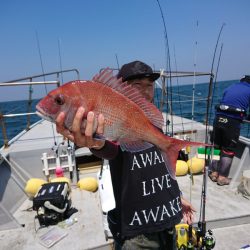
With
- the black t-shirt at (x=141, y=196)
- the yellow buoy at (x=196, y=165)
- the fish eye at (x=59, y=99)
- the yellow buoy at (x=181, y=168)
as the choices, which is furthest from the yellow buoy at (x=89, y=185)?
the fish eye at (x=59, y=99)

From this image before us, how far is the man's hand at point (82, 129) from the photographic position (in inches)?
56.1

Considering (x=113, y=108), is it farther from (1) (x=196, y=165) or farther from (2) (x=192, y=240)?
(1) (x=196, y=165)

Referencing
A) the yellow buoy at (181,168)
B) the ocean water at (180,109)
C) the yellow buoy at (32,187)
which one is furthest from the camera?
the ocean water at (180,109)

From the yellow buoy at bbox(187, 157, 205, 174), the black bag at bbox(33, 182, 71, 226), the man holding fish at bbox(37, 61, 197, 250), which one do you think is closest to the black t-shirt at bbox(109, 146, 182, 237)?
the man holding fish at bbox(37, 61, 197, 250)

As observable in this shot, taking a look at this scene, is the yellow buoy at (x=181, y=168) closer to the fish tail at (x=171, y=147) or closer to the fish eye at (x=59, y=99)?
the fish tail at (x=171, y=147)

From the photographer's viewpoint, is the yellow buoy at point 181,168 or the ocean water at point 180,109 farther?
the ocean water at point 180,109

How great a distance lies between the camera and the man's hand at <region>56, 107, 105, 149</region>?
1.43 metres

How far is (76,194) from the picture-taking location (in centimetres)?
479

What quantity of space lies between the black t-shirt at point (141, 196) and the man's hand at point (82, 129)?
0.42 meters

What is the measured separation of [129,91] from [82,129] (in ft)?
1.09

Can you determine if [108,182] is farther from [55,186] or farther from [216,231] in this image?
[216,231]

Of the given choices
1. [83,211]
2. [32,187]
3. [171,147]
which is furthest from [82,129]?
[32,187]

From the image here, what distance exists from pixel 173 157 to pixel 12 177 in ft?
12.7

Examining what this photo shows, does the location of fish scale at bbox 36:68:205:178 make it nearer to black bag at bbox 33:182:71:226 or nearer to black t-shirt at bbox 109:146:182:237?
black t-shirt at bbox 109:146:182:237
